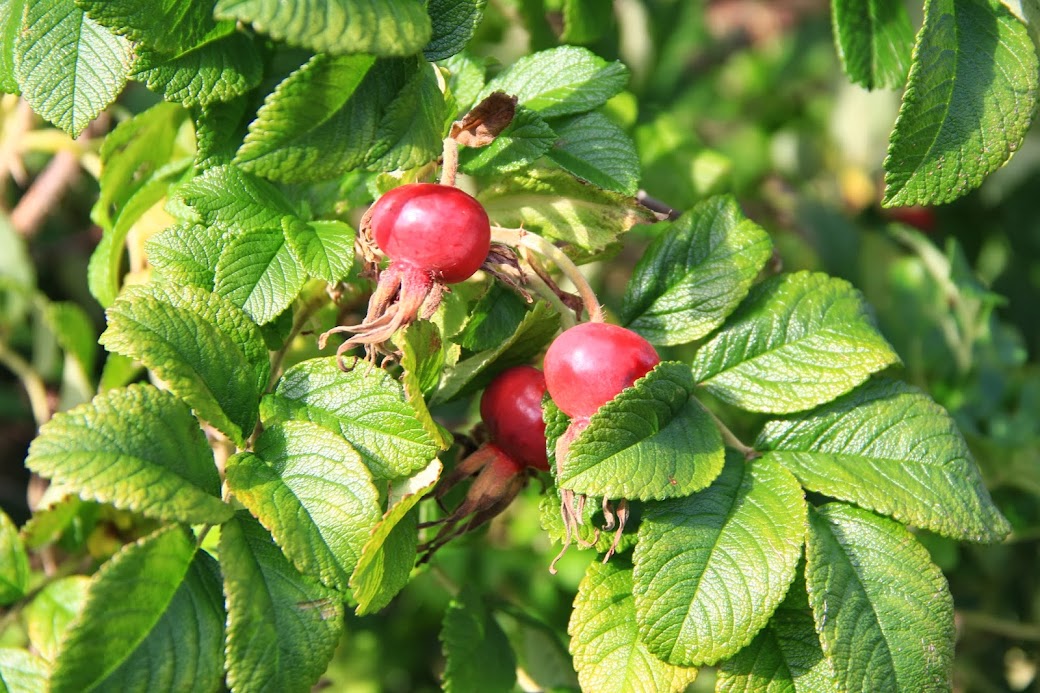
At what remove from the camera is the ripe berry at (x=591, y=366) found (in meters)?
1.03

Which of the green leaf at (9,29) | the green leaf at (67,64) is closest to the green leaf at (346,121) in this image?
the green leaf at (67,64)

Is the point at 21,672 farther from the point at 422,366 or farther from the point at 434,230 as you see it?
the point at 434,230

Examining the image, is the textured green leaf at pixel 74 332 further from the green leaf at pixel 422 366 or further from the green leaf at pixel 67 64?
the green leaf at pixel 422 366

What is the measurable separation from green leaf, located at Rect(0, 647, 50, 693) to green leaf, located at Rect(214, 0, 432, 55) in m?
0.80

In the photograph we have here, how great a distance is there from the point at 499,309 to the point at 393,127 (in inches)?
10.8

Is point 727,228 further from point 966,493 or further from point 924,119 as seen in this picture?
point 966,493

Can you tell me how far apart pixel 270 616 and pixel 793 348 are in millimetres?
695

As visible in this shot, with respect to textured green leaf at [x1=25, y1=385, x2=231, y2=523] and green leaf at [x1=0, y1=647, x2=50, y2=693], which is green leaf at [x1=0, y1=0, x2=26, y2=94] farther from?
green leaf at [x1=0, y1=647, x2=50, y2=693]

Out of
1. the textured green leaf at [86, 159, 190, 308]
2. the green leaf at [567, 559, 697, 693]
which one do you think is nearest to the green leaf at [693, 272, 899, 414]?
the green leaf at [567, 559, 697, 693]

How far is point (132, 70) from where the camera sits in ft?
3.56

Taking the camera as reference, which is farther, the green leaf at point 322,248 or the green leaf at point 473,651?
the green leaf at point 473,651

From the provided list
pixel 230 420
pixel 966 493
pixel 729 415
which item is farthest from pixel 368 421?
pixel 729 415

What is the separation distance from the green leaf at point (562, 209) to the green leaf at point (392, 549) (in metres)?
0.36

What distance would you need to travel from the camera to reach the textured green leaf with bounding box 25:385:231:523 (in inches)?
35.1
